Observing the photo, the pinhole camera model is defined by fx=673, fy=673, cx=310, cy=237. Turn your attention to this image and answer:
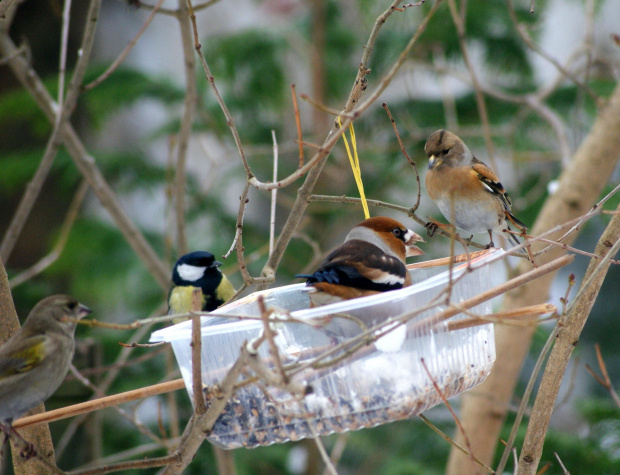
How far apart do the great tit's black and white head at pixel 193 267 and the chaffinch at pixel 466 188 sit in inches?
43.0

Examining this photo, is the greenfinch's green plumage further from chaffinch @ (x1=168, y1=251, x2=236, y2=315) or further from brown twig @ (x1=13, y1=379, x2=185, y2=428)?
chaffinch @ (x1=168, y1=251, x2=236, y2=315)

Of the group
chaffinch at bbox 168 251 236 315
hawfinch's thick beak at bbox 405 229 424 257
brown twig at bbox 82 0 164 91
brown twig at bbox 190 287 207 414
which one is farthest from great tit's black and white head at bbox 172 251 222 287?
brown twig at bbox 190 287 207 414

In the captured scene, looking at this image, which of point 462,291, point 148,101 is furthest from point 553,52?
point 462,291

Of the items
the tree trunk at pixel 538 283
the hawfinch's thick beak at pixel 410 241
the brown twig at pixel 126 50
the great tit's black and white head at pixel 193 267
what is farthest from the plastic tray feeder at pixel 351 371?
the tree trunk at pixel 538 283

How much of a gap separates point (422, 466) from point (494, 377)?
1.47 meters

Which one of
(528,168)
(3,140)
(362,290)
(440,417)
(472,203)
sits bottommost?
(440,417)

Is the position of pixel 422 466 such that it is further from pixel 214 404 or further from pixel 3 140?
pixel 3 140

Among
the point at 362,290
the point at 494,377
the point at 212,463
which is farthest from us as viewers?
the point at 212,463

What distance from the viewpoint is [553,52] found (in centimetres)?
1032

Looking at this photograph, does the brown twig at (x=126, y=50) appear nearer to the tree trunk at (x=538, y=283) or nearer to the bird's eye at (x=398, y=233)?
the bird's eye at (x=398, y=233)

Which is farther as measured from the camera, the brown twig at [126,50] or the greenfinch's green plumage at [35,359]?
the brown twig at [126,50]

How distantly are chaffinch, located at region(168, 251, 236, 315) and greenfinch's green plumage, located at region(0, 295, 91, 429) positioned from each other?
3.58ft

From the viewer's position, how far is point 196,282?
3.26 metres

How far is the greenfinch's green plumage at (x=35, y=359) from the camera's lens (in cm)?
195
